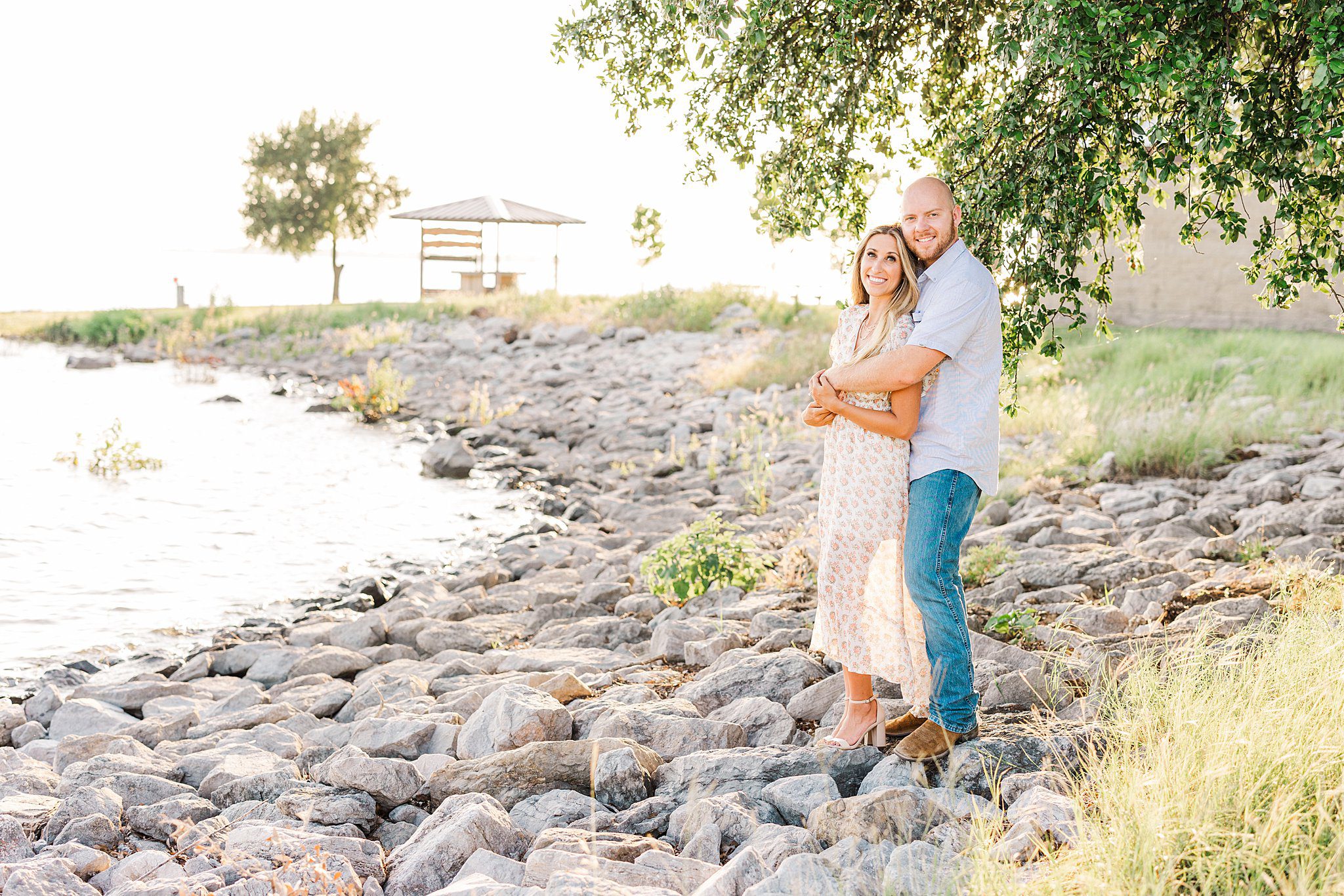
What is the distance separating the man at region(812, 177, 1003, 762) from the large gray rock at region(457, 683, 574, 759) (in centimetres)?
155

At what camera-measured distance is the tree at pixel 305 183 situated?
35938mm

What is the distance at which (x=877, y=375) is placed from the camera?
381 centimetres

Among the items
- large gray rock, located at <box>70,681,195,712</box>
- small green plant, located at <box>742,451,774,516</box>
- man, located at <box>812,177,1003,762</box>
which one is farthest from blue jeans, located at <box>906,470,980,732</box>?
small green plant, located at <box>742,451,774,516</box>

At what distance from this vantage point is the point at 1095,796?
3.22 m

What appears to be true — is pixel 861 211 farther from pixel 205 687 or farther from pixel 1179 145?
pixel 205 687

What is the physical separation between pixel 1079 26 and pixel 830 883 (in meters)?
3.20

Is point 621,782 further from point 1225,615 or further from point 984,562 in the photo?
point 984,562

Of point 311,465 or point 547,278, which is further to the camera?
point 547,278

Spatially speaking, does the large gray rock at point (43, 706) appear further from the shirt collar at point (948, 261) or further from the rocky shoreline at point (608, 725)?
the shirt collar at point (948, 261)

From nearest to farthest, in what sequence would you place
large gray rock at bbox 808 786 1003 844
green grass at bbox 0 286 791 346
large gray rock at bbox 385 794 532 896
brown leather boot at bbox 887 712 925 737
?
1. large gray rock at bbox 808 786 1003 844
2. large gray rock at bbox 385 794 532 896
3. brown leather boot at bbox 887 712 925 737
4. green grass at bbox 0 286 791 346

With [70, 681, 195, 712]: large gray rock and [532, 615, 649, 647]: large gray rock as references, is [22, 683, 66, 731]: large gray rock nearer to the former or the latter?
[70, 681, 195, 712]: large gray rock

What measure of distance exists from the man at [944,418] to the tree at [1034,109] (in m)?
0.83

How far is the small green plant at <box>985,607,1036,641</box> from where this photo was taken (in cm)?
536

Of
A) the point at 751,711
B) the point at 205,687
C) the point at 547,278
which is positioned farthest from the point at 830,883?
the point at 547,278
